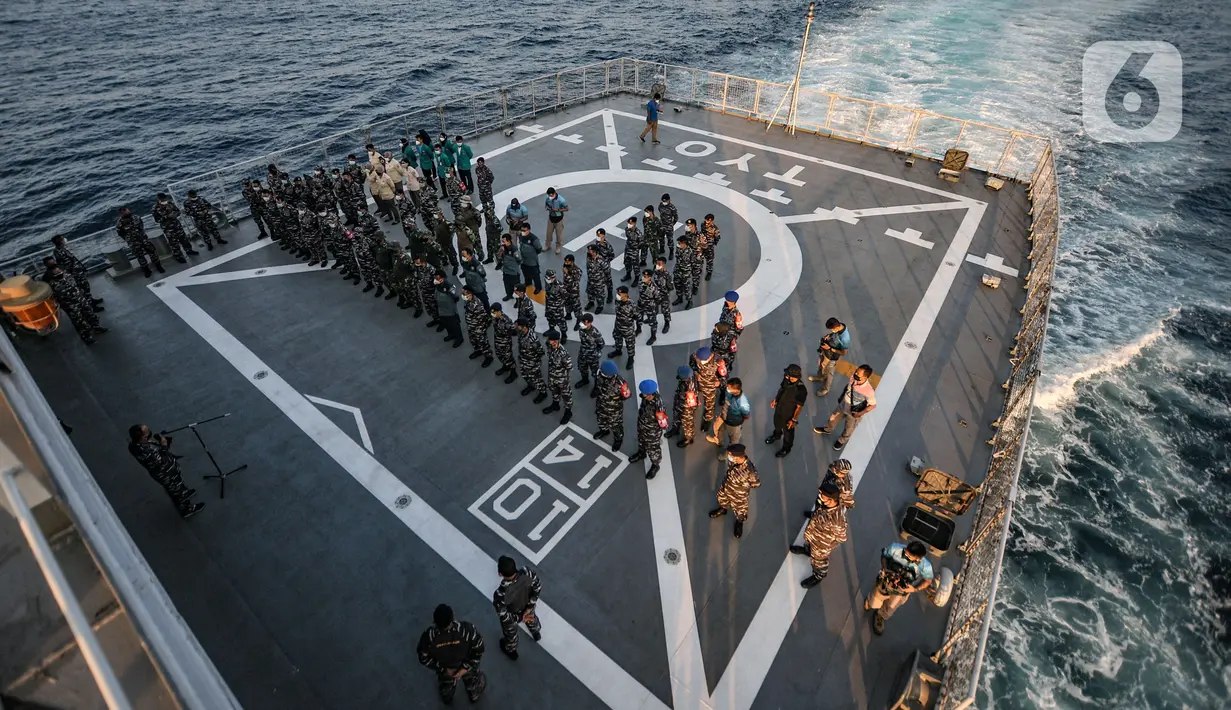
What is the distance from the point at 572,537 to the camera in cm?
1095

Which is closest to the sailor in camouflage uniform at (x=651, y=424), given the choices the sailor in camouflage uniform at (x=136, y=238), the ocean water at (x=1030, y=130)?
the ocean water at (x=1030, y=130)

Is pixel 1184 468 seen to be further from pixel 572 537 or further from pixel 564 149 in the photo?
pixel 564 149

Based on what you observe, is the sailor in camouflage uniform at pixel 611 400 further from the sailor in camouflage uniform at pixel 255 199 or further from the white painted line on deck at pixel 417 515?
the sailor in camouflage uniform at pixel 255 199

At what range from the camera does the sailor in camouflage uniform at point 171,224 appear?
17.8m

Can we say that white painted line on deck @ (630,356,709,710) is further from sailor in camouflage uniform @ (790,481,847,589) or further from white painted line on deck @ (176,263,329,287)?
white painted line on deck @ (176,263,329,287)

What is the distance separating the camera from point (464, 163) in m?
21.7

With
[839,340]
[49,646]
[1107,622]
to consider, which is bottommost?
[1107,622]

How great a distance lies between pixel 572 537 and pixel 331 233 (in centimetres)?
1235

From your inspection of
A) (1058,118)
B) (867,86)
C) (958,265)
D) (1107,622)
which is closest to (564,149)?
(958,265)

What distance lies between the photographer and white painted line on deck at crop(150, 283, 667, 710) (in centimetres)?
898

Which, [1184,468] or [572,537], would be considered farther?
[1184,468]

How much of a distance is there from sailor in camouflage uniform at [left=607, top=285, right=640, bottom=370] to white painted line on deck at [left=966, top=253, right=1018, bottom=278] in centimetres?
1163

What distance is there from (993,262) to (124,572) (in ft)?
69.8

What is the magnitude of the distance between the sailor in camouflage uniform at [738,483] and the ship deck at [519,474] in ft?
2.24
